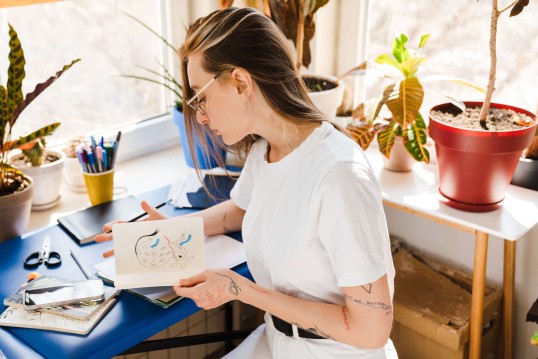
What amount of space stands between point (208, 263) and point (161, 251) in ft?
0.44

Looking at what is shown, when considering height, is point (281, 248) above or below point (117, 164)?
above

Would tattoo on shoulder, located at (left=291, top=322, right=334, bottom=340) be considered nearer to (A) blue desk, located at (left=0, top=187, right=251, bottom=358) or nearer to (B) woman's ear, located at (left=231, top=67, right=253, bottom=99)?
(A) blue desk, located at (left=0, top=187, right=251, bottom=358)

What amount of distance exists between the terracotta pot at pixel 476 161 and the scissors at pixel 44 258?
37.1 inches

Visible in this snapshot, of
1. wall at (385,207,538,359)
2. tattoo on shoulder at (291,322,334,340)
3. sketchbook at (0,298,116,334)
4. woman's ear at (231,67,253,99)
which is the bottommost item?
wall at (385,207,538,359)

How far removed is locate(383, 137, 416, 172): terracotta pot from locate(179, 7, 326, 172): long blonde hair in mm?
568

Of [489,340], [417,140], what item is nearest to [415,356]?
[489,340]

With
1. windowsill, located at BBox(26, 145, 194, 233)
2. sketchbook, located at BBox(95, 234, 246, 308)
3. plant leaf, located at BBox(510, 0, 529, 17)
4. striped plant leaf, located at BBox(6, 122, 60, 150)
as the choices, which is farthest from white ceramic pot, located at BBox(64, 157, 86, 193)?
plant leaf, located at BBox(510, 0, 529, 17)

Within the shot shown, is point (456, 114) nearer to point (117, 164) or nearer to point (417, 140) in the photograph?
point (417, 140)

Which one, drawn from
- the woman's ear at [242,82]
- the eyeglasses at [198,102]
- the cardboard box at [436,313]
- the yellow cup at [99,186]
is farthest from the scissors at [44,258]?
the cardboard box at [436,313]

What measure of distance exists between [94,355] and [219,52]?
60 cm

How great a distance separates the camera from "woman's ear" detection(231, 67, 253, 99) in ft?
3.83

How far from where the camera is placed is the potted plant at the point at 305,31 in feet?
5.86

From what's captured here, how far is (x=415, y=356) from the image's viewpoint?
5.84ft

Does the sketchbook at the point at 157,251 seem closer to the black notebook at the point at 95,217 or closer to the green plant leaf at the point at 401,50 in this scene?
the black notebook at the point at 95,217
